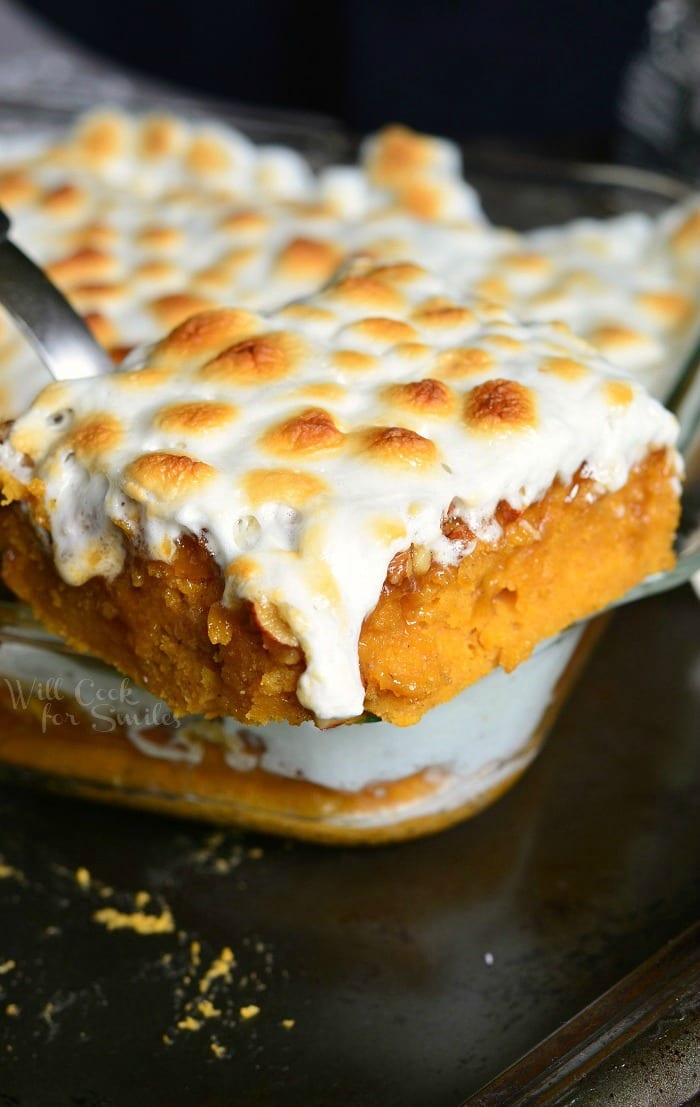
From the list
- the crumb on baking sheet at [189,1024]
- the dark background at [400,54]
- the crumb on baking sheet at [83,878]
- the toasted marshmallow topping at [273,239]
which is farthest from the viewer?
the dark background at [400,54]

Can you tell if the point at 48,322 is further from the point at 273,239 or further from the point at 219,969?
the point at 219,969

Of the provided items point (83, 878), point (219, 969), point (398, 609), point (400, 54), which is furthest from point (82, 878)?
point (400, 54)

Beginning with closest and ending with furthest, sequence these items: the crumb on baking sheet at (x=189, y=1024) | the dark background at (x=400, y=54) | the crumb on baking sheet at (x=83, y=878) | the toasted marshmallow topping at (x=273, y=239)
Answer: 1. the crumb on baking sheet at (x=189, y=1024)
2. the crumb on baking sheet at (x=83, y=878)
3. the toasted marshmallow topping at (x=273, y=239)
4. the dark background at (x=400, y=54)

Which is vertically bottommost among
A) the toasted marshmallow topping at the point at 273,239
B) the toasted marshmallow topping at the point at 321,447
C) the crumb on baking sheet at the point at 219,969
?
the crumb on baking sheet at the point at 219,969

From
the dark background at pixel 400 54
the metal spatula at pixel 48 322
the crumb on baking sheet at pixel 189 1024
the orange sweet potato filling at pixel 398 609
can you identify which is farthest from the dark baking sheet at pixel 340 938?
the dark background at pixel 400 54

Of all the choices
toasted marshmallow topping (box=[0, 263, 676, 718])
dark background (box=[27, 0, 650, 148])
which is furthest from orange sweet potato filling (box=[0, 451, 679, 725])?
dark background (box=[27, 0, 650, 148])

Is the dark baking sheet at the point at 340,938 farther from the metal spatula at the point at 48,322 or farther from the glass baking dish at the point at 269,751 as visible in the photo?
the metal spatula at the point at 48,322

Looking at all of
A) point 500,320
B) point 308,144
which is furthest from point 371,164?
point 500,320
